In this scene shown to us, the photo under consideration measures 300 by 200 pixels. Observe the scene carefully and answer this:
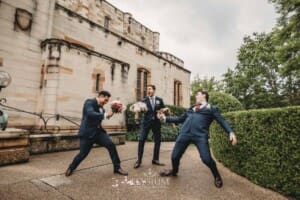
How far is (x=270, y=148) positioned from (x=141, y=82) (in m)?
11.5

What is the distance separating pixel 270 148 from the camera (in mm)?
3080

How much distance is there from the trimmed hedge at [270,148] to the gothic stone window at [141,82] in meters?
9.94

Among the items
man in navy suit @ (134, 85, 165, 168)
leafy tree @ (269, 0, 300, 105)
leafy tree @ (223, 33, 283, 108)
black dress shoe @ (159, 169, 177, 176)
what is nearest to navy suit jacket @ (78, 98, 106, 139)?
man in navy suit @ (134, 85, 165, 168)

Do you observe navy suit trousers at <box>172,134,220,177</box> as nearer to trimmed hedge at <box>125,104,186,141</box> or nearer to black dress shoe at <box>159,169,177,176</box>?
black dress shoe at <box>159,169,177,176</box>

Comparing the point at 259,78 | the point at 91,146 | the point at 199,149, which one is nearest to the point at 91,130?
the point at 91,146

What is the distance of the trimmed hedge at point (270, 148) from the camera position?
8.90ft

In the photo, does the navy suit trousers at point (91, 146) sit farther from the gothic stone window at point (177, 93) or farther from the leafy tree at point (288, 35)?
the gothic stone window at point (177, 93)

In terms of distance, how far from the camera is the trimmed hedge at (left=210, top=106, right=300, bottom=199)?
271cm

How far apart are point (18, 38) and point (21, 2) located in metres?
1.55

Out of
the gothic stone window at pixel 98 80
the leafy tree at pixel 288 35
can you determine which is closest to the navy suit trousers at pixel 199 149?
the gothic stone window at pixel 98 80

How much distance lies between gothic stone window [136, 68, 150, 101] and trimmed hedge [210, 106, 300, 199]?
994 centimetres

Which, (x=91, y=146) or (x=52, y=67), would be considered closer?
(x=91, y=146)

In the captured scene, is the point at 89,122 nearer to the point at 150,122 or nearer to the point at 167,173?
the point at 150,122

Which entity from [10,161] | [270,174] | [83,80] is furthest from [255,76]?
[10,161]
